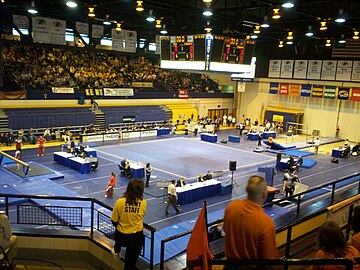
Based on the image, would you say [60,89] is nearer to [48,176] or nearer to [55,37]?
[55,37]

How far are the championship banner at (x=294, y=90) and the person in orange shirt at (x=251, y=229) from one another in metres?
39.2

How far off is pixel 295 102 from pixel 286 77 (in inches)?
123

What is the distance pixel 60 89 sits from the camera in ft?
111

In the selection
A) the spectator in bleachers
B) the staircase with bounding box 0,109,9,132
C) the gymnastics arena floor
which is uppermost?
the spectator in bleachers

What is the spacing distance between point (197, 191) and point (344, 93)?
2598 centimetres

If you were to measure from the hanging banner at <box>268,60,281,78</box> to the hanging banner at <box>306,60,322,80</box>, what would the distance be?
152 inches

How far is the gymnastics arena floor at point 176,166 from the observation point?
16.7 metres

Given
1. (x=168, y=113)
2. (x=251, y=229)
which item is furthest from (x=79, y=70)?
(x=251, y=229)

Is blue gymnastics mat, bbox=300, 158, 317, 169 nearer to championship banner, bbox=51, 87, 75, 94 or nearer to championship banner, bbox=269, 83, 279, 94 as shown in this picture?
championship banner, bbox=269, 83, 279, 94

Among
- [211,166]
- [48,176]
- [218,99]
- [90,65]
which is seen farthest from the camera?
[218,99]

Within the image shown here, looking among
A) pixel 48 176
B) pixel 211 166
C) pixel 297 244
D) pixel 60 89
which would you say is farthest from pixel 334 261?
pixel 60 89

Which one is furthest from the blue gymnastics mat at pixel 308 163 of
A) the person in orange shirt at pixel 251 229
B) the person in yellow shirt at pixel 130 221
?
the person in orange shirt at pixel 251 229

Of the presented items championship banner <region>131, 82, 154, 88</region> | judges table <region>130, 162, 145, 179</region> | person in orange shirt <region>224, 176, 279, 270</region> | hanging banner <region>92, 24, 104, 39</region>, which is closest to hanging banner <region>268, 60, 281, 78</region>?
championship banner <region>131, 82, 154, 88</region>

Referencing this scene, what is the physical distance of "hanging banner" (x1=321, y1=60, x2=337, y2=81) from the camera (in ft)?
123
